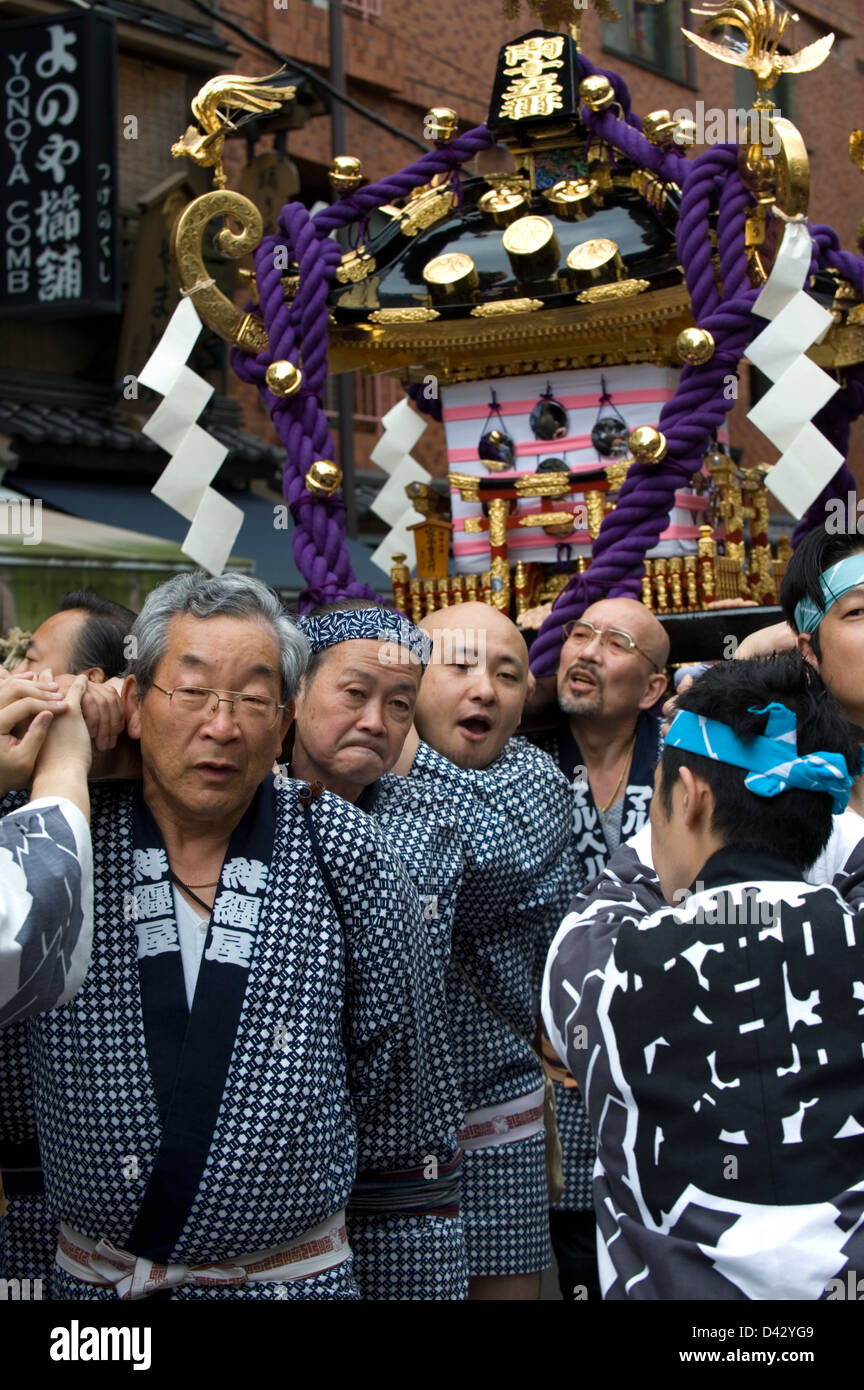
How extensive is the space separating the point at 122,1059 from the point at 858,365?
3539 mm

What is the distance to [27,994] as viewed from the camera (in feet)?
6.07

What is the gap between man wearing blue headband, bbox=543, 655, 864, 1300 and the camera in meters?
1.81

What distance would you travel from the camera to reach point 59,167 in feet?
27.3

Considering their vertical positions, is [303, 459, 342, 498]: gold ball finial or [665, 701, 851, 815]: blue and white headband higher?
[303, 459, 342, 498]: gold ball finial

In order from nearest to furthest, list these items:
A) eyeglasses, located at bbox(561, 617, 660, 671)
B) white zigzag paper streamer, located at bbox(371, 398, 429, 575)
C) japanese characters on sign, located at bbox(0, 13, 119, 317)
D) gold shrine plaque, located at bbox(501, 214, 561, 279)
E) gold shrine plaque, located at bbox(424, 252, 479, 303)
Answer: eyeglasses, located at bbox(561, 617, 660, 671)
gold shrine plaque, located at bbox(501, 214, 561, 279)
gold shrine plaque, located at bbox(424, 252, 479, 303)
white zigzag paper streamer, located at bbox(371, 398, 429, 575)
japanese characters on sign, located at bbox(0, 13, 119, 317)

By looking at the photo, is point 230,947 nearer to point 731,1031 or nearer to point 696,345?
point 731,1031

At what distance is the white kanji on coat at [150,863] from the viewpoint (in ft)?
7.32

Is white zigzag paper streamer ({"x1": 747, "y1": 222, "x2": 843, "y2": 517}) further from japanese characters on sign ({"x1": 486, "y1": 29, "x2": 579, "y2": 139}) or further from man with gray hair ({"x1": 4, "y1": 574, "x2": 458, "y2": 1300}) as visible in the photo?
man with gray hair ({"x1": 4, "y1": 574, "x2": 458, "y2": 1300})

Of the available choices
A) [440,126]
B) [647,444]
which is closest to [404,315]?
[440,126]

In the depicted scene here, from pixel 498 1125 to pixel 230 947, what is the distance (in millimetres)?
1134

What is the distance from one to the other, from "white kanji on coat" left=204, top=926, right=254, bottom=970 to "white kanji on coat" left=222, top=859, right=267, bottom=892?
74 millimetres

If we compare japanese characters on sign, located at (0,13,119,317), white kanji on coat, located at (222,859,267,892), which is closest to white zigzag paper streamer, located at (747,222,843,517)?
white kanji on coat, located at (222,859,267,892)

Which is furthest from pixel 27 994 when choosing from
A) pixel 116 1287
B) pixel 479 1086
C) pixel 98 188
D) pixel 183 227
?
pixel 98 188

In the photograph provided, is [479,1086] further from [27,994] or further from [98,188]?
[98,188]
